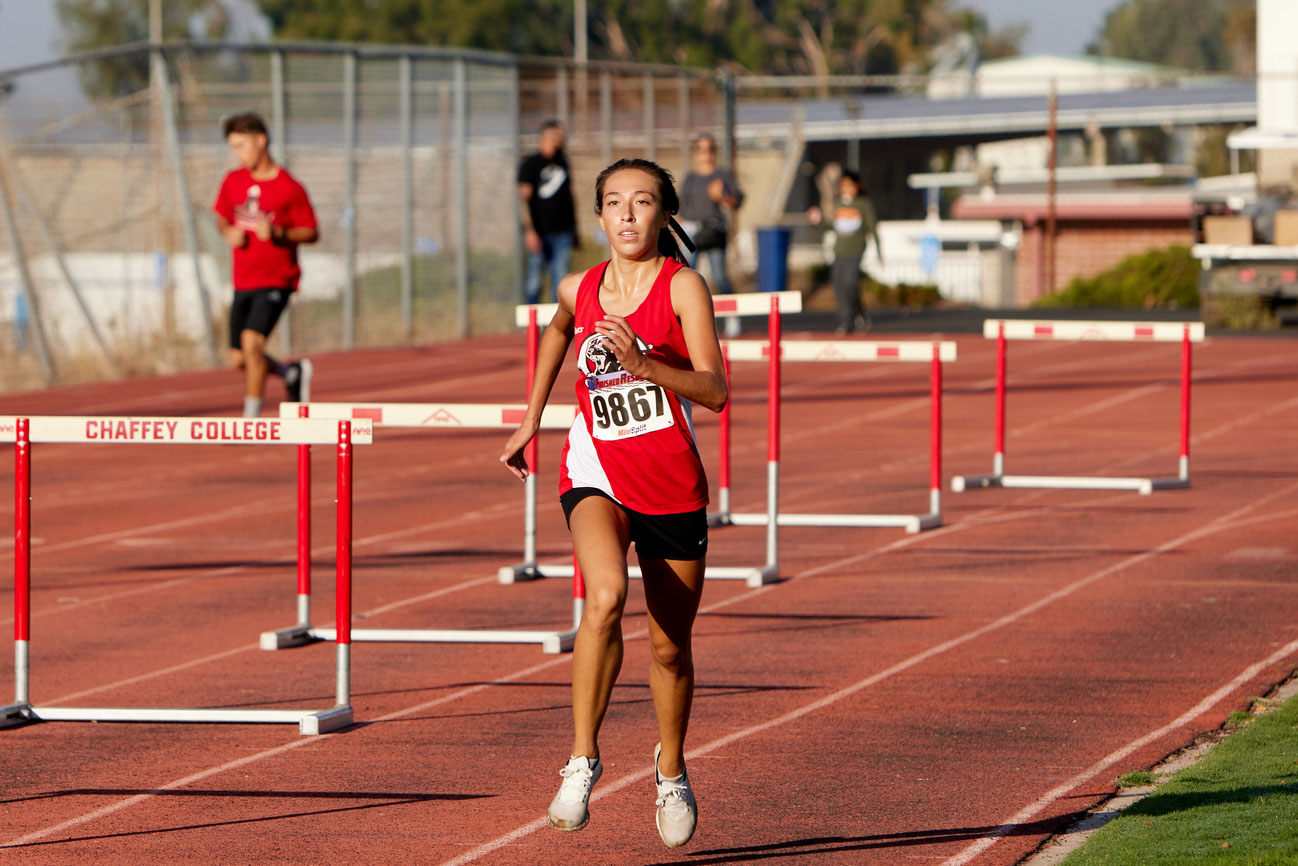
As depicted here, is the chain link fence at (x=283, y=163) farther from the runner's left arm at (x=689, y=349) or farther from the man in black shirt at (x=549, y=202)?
the runner's left arm at (x=689, y=349)

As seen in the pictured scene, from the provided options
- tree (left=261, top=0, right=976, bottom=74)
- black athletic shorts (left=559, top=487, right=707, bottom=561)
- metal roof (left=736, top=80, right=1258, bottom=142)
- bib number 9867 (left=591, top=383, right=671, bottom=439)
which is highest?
tree (left=261, top=0, right=976, bottom=74)

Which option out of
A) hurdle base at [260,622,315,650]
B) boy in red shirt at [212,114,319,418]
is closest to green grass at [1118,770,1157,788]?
hurdle base at [260,622,315,650]

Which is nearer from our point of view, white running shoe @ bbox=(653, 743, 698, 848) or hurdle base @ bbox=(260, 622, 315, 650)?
white running shoe @ bbox=(653, 743, 698, 848)

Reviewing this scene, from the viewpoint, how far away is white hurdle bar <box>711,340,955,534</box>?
36.0ft

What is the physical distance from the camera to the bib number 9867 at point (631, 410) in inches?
210

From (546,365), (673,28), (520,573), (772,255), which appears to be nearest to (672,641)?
(546,365)

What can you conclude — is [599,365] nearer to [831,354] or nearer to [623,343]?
[623,343]

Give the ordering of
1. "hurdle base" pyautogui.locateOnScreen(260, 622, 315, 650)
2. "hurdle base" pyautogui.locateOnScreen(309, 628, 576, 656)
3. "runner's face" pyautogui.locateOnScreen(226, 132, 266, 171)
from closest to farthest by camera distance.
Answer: "hurdle base" pyautogui.locateOnScreen(309, 628, 576, 656) < "hurdle base" pyautogui.locateOnScreen(260, 622, 315, 650) < "runner's face" pyautogui.locateOnScreen(226, 132, 266, 171)

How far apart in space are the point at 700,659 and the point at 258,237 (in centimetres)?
609

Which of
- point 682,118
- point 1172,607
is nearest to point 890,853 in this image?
point 1172,607

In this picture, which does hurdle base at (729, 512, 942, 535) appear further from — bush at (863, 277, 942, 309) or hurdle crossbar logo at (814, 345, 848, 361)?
bush at (863, 277, 942, 309)

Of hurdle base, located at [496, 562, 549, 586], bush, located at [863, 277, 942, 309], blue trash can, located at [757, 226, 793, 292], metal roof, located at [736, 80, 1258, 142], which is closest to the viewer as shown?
hurdle base, located at [496, 562, 549, 586]

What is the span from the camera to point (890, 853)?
552 cm

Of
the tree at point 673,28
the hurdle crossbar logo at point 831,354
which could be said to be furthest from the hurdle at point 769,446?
the tree at point 673,28
